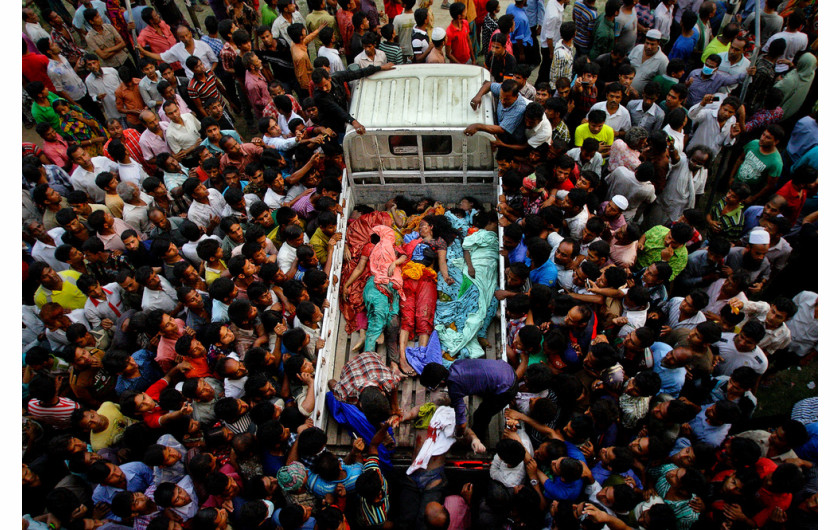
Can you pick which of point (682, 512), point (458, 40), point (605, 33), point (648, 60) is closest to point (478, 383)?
point (682, 512)

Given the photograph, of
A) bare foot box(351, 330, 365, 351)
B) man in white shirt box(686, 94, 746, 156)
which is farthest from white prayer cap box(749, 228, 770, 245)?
bare foot box(351, 330, 365, 351)

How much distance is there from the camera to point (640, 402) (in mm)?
4426

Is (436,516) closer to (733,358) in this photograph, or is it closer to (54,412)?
(733,358)

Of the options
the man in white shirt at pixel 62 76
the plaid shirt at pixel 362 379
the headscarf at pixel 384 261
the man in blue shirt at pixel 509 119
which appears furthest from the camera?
the man in white shirt at pixel 62 76

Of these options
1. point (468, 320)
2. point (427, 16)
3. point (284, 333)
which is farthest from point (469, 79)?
point (284, 333)

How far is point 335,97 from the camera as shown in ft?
23.5

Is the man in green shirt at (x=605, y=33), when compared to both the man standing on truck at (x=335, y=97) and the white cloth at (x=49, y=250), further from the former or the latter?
the white cloth at (x=49, y=250)

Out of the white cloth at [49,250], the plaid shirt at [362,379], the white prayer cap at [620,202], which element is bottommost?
the plaid shirt at [362,379]

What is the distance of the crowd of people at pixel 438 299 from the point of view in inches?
166

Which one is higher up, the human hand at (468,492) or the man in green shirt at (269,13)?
the man in green shirt at (269,13)

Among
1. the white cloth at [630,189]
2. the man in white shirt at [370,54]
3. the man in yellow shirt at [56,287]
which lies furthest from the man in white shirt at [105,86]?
the white cloth at [630,189]

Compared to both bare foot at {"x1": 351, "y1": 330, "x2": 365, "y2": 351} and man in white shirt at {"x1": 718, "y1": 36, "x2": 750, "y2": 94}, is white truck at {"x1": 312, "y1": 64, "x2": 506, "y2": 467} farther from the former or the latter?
man in white shirt at {"x1": 718, "y1": 36, "x2": 750, "y2": 94}

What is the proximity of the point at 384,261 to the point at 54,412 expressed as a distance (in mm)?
3556

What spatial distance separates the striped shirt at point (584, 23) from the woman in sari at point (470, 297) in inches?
152
